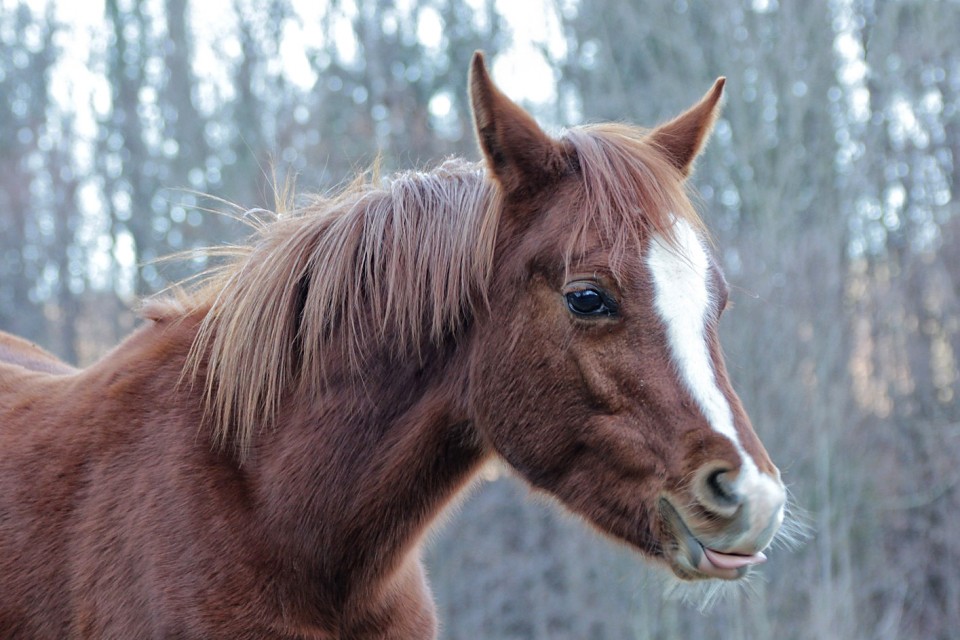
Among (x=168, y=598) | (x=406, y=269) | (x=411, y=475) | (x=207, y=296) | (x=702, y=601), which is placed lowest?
(x=702, y=601)

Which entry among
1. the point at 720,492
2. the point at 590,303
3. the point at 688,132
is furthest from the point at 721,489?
the point at 688,132

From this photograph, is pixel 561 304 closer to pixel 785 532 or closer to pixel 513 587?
pixel 785 532

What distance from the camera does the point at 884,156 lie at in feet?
27.1

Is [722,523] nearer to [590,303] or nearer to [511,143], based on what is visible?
[590,303]

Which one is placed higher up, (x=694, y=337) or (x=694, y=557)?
(x=694, y=337)

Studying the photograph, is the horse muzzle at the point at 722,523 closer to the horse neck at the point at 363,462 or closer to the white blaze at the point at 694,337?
the white blaze at the point at 694,337

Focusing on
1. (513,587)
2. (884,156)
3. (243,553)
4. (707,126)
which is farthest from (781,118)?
(243,553)

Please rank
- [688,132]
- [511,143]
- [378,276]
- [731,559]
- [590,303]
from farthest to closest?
[688,132], [378,276], [511,143], [590,303], [731,559]

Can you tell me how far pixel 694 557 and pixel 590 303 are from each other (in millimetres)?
668

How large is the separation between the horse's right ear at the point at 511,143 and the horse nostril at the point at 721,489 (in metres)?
0.92

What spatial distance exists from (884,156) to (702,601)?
6.99 meters

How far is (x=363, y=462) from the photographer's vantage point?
2406 mm

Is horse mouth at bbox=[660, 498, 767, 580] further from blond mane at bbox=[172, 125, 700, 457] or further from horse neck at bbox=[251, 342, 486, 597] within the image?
blond mane at bbox=[172, 125, 700, 457]

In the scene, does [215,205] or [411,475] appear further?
[215,205]
